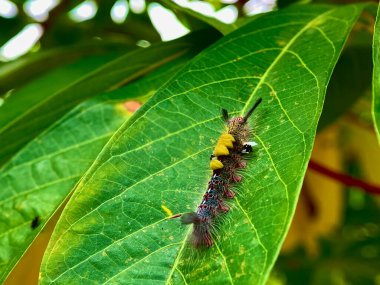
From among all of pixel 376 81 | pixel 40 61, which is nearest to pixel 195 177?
pixel 376 81

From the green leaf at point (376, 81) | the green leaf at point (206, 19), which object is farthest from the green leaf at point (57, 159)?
the green leaf at point (376, 81)

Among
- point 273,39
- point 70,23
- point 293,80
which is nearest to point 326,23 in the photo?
point 273,39

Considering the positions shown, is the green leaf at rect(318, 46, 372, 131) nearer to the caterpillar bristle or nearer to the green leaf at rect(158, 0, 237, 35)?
the green leaf at rect(158, 0, 237, 35)

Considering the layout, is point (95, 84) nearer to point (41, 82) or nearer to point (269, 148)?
point (41, 82)

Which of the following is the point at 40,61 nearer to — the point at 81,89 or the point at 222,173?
the point at 81,89

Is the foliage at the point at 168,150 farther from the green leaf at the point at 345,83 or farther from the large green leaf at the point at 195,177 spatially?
the green leaf at the point at 345,83
